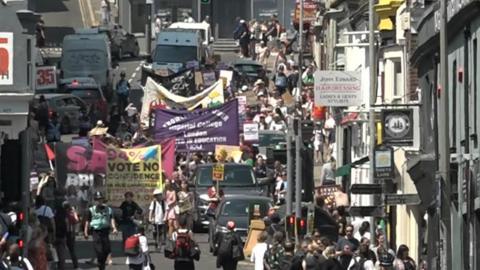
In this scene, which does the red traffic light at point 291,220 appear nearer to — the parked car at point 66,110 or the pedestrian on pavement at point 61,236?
the pedestrian on pavement at point 61,236

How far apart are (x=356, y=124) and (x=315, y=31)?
22911 mm

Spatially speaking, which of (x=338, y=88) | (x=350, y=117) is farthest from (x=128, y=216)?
(x=350, y=117)

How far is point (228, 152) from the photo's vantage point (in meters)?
56.7

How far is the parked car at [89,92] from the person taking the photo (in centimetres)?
6925

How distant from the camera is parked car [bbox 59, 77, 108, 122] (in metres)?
69.2

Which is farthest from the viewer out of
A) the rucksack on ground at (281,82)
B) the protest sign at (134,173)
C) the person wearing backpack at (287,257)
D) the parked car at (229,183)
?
the rucksack on ground at (281,82)

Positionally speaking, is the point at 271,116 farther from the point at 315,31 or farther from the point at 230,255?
the point at 230,255

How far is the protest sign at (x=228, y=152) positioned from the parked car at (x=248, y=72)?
22.0 m

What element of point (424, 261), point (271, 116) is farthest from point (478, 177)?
point (271, 116)

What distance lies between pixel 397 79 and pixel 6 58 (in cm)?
1438

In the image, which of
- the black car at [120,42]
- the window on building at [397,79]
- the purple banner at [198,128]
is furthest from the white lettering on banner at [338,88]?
the black car at [120,42]

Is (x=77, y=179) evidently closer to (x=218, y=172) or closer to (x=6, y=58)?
(x=218, y=172)

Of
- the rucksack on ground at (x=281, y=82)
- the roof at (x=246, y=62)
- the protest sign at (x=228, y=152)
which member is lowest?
the protest sign at (x=228, y=152)

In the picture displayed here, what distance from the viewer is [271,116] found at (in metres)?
69.5
